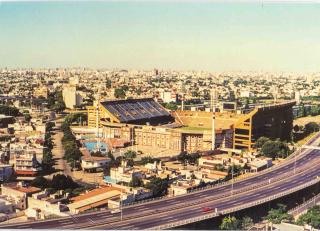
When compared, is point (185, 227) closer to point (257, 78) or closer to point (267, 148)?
point (267, 148)

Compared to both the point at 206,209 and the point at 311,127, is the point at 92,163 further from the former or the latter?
the point at 311,127

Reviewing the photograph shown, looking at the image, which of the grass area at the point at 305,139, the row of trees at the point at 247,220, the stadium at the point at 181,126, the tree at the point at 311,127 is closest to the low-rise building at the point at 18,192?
the row of trees at the point at 247,220

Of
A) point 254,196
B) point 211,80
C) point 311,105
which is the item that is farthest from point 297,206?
point 211,80

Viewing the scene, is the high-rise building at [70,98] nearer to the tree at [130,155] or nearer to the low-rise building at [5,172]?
the tree at [130,155]

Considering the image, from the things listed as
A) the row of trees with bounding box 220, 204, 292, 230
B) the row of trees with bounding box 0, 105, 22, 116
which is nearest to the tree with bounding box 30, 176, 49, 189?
the row of trees with bounding box 220, 204, 292, 230

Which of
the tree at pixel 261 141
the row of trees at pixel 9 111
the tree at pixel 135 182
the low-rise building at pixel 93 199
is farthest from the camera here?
the row of trees at pixel 9 111

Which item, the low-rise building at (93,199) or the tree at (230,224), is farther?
the low-rise building at (93,199)
